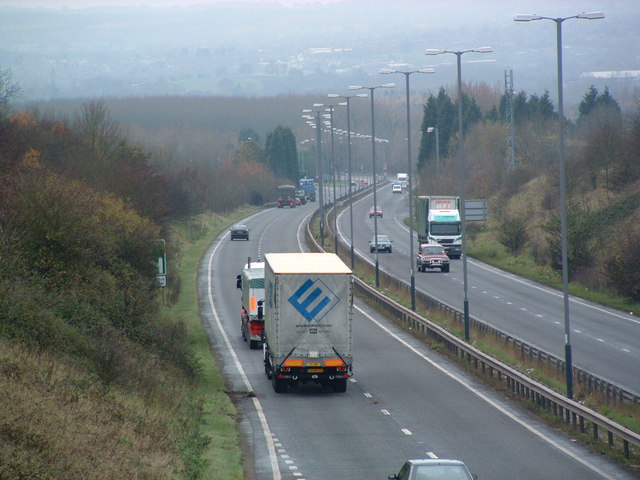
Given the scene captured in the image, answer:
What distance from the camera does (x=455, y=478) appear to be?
43.4 ft

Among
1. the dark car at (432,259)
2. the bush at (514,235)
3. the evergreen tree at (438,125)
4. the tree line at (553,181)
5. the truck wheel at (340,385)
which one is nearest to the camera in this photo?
the truck wheel at (340,385)

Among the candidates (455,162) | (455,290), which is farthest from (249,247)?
(455,162)

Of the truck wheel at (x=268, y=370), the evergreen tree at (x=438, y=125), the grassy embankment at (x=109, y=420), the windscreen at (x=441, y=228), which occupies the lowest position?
the windscreen at (x=441, y=228)

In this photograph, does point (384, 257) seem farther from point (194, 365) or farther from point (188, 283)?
point (194, 365)

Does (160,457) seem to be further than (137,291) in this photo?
No

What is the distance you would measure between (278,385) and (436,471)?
1378 centimetres

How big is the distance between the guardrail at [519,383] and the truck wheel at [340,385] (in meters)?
4.00

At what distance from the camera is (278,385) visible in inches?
1061

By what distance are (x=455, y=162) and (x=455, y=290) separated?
57.7 meters

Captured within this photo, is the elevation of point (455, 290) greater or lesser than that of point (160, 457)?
lesser

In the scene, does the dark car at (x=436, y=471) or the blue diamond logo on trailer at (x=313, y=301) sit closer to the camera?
the dark car at (x=436, y=471)

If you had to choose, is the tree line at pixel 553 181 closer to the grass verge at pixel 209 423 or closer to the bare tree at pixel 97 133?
the grass verge at pixel 209 423

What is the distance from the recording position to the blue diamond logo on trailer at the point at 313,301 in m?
25.6

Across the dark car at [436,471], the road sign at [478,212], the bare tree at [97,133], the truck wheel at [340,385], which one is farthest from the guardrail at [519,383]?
the bare tree at [97,133]
